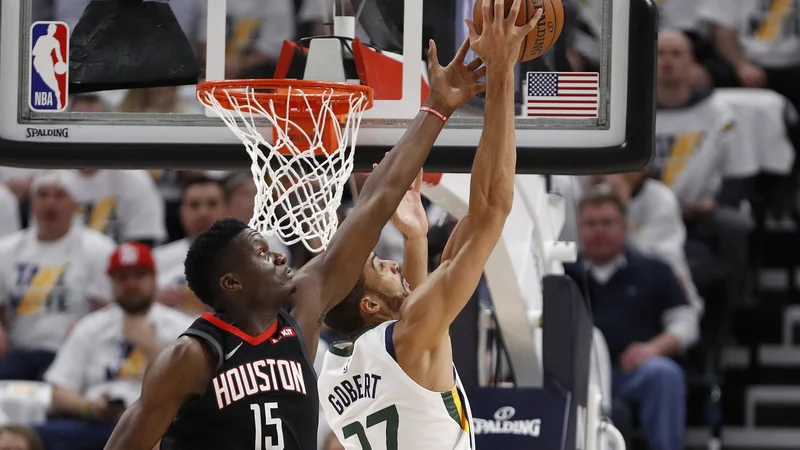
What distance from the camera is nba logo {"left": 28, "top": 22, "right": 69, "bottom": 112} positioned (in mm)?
4094

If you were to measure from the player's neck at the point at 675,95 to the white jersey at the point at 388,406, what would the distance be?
4.43m

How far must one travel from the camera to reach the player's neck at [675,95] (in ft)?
25.8

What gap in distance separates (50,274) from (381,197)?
4139mm

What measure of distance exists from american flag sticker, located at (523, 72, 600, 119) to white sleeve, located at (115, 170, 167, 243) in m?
4.18

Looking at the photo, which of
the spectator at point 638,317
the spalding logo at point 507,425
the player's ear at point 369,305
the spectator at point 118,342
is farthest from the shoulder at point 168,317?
the player's ear at point 369,305

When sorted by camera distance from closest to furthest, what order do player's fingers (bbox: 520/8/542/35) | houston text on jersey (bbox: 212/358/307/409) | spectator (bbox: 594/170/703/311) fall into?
houston text on jersey (bbox: 212/358/307/409)
player's fingers (bbox: 520/8/542/35)
spectator (bbox: 594/170/703/311)

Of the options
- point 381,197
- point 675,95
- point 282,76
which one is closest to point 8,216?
point 675,95

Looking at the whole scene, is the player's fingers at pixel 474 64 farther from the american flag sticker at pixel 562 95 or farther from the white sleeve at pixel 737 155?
the white sleeve at pixel 737 155

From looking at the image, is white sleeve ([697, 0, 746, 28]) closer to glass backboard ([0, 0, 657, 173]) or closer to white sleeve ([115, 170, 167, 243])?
white sleeve ([115, 170, 167, 243])

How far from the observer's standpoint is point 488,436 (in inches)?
189

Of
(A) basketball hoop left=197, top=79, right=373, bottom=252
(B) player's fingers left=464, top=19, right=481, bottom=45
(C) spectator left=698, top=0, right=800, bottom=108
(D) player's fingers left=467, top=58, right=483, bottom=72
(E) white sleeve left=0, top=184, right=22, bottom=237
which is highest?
(C) spectator left=698, top=0, right=800, bottom=108

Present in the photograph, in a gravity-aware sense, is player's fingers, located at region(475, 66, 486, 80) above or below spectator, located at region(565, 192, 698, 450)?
above

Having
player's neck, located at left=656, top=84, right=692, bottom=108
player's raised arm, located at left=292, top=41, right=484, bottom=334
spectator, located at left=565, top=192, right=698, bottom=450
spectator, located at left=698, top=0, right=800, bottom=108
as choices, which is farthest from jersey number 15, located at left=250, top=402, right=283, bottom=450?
spectator, located at left=698, top=0, right=800, bottom=108

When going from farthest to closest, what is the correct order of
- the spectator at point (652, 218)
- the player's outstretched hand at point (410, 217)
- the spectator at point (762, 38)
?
the spectator at point (762, 38)
the spectator at point (652, 218)
the player's outstretched hand at point (410, 217)
